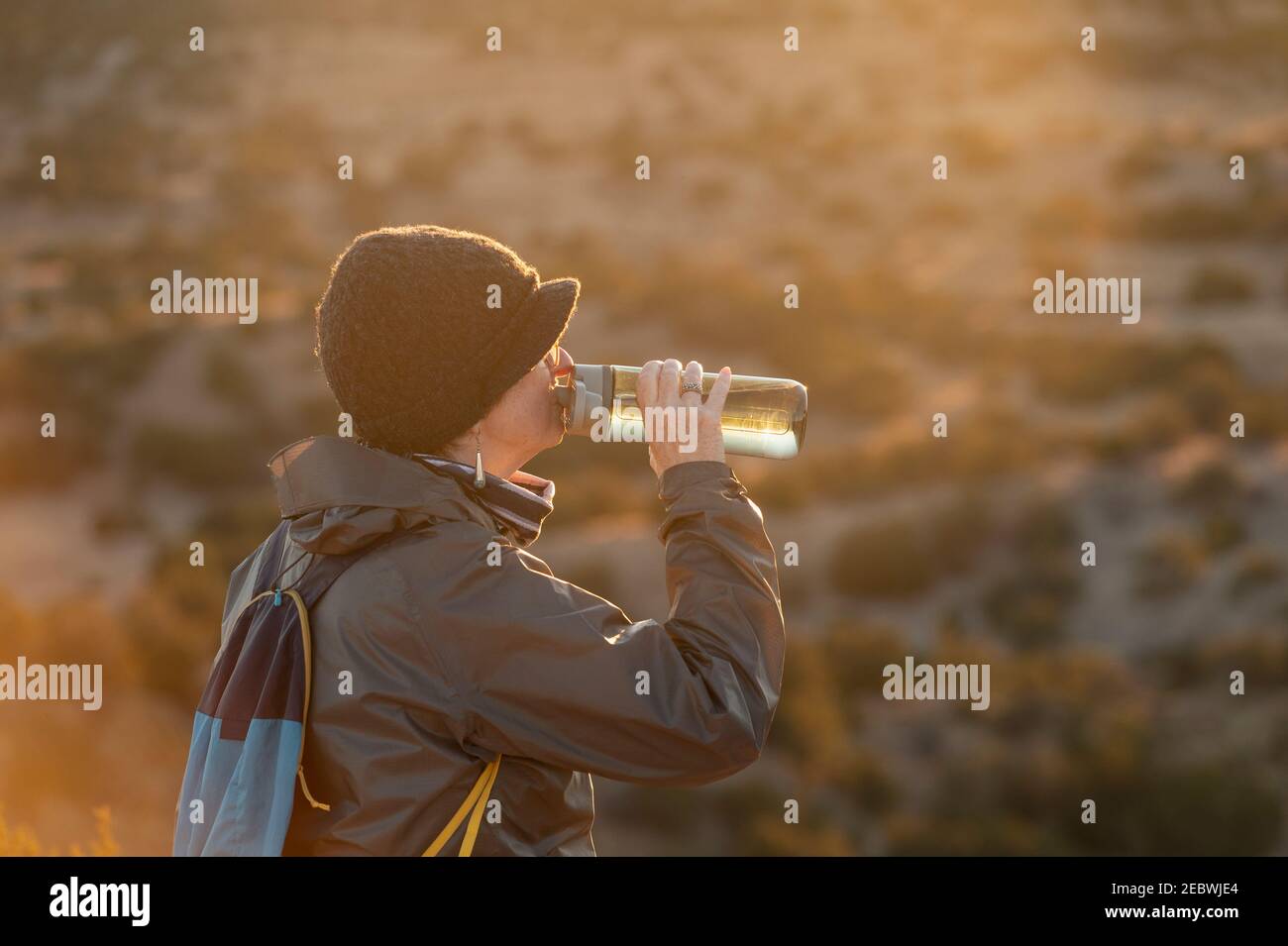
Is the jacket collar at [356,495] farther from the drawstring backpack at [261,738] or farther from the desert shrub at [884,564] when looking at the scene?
the desert shrub at [884,564]

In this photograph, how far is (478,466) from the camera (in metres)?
2.47

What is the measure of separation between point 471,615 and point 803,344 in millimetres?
19566

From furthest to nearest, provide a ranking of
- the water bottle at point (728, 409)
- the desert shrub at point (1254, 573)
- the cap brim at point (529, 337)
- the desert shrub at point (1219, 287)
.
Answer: the desert shrub at point (1219, 287) < the desert shrub at point (1254, 573) < the water bottle at point (728, 409) < the cap brim at point (529, 337)

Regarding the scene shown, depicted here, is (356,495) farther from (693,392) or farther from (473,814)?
(693,392)

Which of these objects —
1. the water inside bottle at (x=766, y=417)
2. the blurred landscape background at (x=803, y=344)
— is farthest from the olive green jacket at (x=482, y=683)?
the blurred landscape background at (x=803, y=344)

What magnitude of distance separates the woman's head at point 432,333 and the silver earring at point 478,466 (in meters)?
0.01

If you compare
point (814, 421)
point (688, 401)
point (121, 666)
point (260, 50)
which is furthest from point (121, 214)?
point (688, 401)

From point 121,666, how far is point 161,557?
3295 millimetres

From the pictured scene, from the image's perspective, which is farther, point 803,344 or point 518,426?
point 803,344

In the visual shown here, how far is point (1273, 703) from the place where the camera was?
11.5 metres

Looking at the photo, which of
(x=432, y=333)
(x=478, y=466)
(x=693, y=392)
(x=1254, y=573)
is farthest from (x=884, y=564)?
(x=432, y=333)

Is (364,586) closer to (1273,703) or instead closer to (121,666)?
(121,666)

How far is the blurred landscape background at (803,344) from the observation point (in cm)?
1065

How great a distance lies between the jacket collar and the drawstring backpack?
0.16 feet
